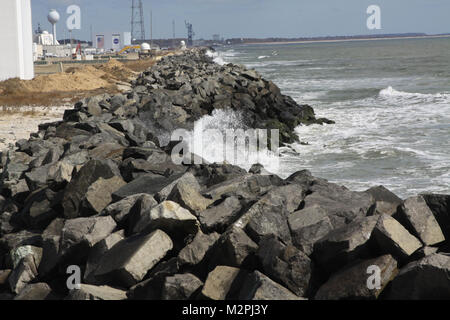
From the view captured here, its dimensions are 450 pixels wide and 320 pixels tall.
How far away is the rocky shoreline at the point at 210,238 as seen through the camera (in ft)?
11.8

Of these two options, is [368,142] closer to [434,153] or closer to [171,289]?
[434,153]

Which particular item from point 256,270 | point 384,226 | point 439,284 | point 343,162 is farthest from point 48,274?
point 343,162

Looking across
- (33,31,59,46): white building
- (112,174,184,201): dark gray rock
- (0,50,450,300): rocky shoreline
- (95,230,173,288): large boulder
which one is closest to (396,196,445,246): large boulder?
(0,50,450,300): rocky shoreline

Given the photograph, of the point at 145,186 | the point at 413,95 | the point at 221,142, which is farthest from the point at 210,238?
the point at 413,95

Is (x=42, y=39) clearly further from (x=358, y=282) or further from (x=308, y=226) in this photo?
(x=358, y=282)

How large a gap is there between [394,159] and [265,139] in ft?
11.7

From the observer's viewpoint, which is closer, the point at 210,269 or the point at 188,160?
the point at 210,269

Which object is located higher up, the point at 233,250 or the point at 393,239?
the point at 393,239

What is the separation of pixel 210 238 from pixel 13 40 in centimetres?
2224

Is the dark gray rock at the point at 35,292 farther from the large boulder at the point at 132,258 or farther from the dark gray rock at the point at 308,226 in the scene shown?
the dark gray rock at the point at 308,226

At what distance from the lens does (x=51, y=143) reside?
330 inches

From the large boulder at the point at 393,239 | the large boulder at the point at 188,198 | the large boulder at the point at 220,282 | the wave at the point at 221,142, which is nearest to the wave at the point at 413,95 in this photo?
the wave at the point at 221,142

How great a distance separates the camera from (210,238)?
13.6 ft

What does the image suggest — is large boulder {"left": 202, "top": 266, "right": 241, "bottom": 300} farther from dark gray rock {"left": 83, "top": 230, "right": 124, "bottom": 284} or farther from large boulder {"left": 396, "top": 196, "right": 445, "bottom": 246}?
large boulder {"left": 396, "top": 196, "right": 445, "bottom": 246}
